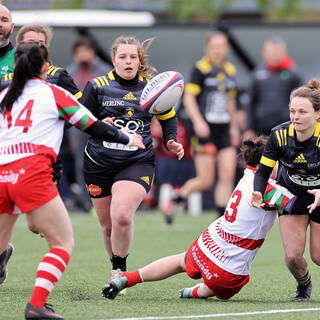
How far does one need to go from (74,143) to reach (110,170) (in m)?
7.68

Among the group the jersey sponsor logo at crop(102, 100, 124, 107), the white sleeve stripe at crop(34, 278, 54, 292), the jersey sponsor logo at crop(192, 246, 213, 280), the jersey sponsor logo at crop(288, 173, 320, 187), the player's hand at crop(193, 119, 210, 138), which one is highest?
the jersey sponsor logo at crop(102, 100, 124, 107)

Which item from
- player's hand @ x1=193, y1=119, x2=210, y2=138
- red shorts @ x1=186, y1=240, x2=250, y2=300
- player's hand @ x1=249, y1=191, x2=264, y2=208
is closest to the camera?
player's hand @ x1=249, y1=191, x2=264, y2=208

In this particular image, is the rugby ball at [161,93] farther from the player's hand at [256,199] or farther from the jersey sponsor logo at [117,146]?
the player's hand at [256,199]

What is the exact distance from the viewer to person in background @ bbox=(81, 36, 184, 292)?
6.59 m

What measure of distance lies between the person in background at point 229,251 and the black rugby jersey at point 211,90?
193 inches

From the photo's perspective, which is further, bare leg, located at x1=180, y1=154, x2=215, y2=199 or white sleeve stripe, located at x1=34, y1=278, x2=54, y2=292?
bare leg, located at x1=180, y1=154, x2=215, y2=199

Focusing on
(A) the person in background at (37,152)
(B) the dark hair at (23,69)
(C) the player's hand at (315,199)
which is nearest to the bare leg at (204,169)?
(C) the player's hand at (315,199)

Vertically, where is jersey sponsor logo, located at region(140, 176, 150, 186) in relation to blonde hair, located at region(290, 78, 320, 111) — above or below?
below

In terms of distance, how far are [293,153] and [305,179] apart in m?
0.26

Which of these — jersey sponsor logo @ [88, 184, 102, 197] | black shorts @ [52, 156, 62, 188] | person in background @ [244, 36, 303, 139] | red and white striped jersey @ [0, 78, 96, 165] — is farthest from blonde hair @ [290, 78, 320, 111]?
person in background @ [244, 36, 303, 139]

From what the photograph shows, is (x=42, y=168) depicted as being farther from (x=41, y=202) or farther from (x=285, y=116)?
(x=285, y=116)

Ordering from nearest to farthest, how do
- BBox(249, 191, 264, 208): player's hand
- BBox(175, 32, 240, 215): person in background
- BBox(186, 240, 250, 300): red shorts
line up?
BBox(249, 191, 264, 208): player's hand, BBox(186, 240, 250, 300): red shorts, BBox(175, 32, 240, 215): person in background

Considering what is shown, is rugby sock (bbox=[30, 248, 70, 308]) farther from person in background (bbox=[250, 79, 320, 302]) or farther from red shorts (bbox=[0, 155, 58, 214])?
person in background (bbox=[250, 79, 320, 302])

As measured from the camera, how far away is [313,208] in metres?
5.79
